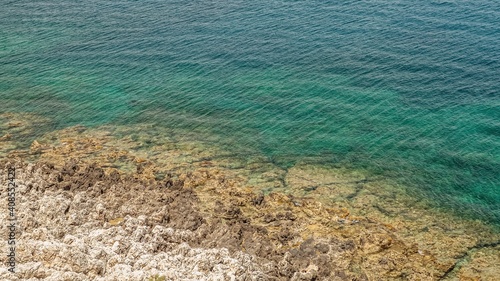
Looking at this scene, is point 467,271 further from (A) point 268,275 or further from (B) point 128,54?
(B) point 128,54

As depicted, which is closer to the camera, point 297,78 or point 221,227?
point 221,227

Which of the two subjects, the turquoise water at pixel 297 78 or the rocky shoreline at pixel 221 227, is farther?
the turquoise water at pixel 297 78

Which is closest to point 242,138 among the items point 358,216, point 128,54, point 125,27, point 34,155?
point 358,216

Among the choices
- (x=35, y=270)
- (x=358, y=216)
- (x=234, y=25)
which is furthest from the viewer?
(x=234, y=25)

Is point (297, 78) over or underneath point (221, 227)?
underneath
